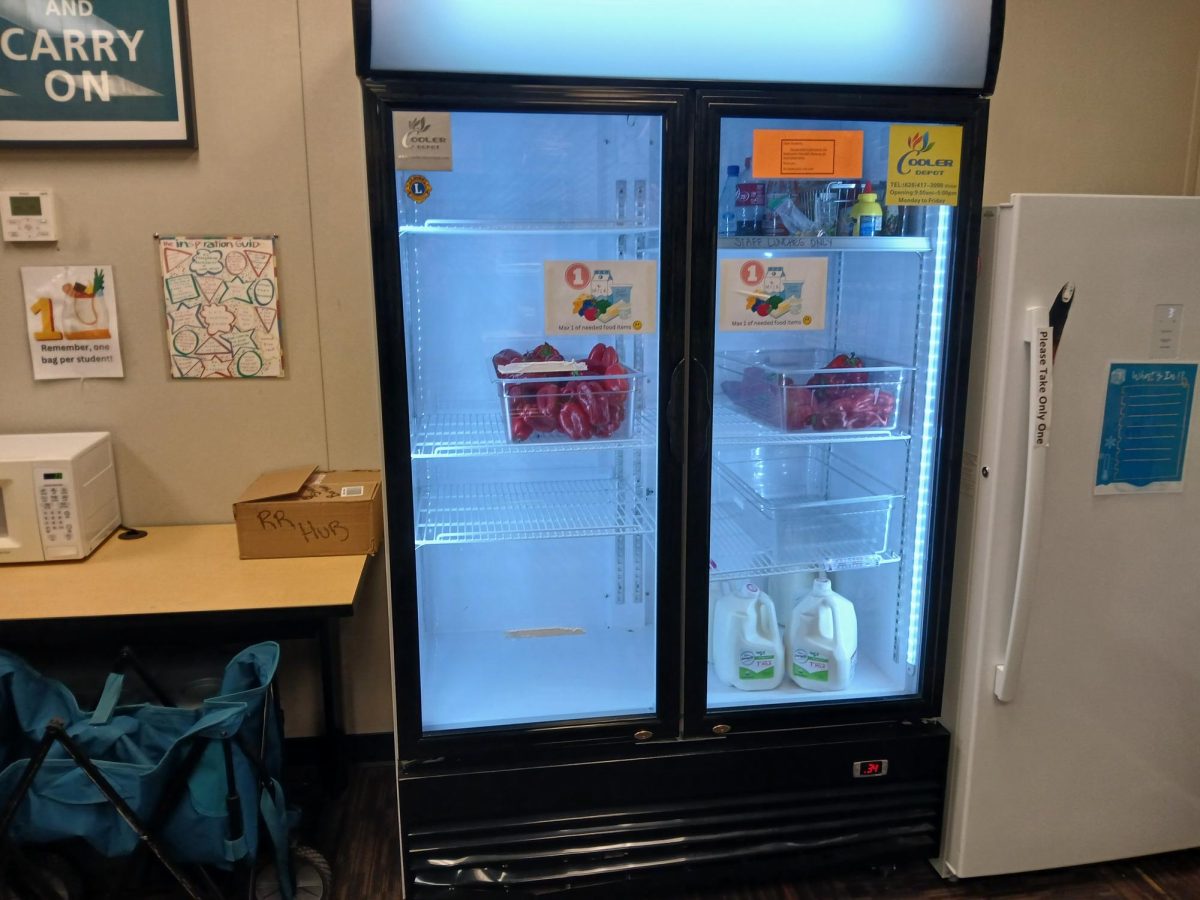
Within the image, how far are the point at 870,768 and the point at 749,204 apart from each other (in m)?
1.58

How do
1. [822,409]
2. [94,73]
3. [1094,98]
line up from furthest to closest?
[1094,98]
[94,73]
[822,409]

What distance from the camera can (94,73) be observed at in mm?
2490

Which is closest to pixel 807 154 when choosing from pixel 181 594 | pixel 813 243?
pixel 813 243

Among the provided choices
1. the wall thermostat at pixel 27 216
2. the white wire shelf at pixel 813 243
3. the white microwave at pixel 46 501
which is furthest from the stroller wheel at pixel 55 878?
the white wire shelf at pixel 813 243

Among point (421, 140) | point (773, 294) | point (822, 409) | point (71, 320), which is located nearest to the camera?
point (421, 140)

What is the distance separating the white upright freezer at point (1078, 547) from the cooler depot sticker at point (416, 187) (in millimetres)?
1389

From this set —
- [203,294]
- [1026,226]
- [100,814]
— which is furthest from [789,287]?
[100,814]

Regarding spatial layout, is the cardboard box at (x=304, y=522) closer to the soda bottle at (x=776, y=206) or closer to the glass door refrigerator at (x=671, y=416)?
the glass door refrigerator at (x=671, y=416)

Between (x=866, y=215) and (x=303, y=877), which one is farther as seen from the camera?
(x=303, y=877)

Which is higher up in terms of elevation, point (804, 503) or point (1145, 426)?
point (1145, 426)

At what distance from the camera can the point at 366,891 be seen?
2.42 metres

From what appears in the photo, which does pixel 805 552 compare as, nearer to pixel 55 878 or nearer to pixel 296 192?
pixel 296 192

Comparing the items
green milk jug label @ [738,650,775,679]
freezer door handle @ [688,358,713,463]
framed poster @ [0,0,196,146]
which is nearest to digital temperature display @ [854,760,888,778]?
green milk jug label @ [738,650,775,679]

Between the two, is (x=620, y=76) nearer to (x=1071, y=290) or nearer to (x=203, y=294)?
(x=1071, y=290)
